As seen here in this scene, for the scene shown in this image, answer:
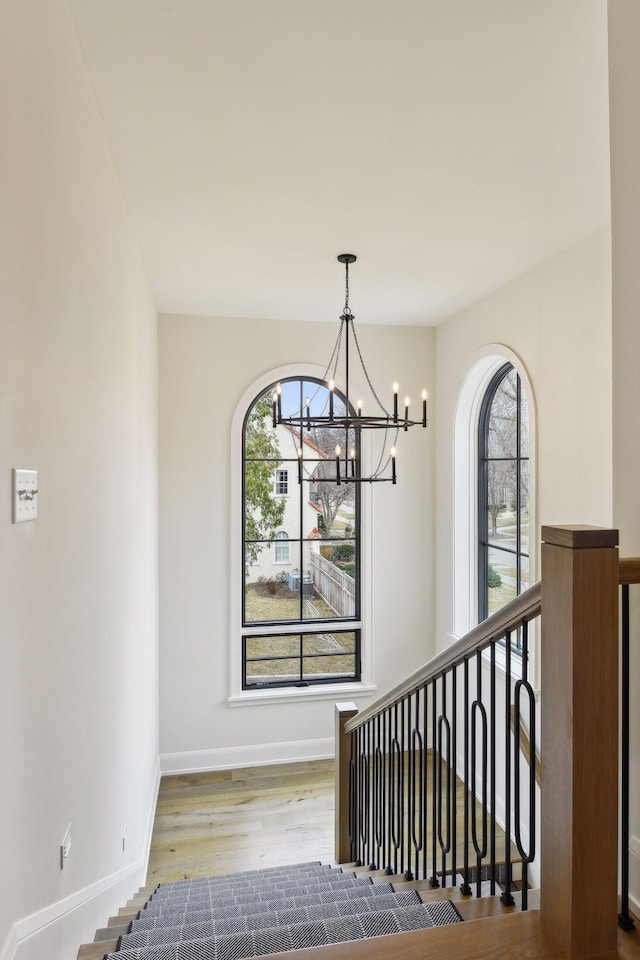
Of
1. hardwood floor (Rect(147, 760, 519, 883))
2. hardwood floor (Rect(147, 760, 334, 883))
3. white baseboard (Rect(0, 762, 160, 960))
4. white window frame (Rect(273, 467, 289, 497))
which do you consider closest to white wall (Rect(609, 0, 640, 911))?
white baseboard (Rect(0, 762, 160, 960))

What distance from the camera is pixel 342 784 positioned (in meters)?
3.03

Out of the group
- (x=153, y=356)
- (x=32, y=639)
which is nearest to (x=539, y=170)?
(x=32, y=639)

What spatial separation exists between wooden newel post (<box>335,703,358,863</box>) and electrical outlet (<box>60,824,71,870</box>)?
5.39 ft

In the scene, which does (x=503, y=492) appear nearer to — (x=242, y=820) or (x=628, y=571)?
(x=242, y=820)

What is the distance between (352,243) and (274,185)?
704 mm

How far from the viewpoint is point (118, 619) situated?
2482mm

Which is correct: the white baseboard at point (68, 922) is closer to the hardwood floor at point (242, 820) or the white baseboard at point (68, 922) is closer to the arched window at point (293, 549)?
the hardwood floor at point (242, 820)

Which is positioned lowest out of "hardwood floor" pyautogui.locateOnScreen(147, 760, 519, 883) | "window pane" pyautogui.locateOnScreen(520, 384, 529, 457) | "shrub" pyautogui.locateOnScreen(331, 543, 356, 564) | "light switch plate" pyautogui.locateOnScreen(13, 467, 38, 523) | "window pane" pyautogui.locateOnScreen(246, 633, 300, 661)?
"hardwood floor" pyautogui.locateOnScreen(147, 760, 519, 883)

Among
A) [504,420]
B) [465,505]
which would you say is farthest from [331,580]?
[504,420]

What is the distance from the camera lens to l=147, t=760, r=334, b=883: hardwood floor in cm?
349

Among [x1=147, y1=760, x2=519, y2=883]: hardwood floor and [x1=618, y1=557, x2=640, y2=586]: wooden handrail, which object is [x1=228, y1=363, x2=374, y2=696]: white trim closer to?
[x1=147, y1=760, x2=519, y2=883]: hardwood floor

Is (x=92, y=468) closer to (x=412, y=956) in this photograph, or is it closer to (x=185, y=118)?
(x=185, y=118)

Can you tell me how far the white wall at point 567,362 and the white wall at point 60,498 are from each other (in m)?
2.19

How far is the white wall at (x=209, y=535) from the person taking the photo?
4.46 meters
